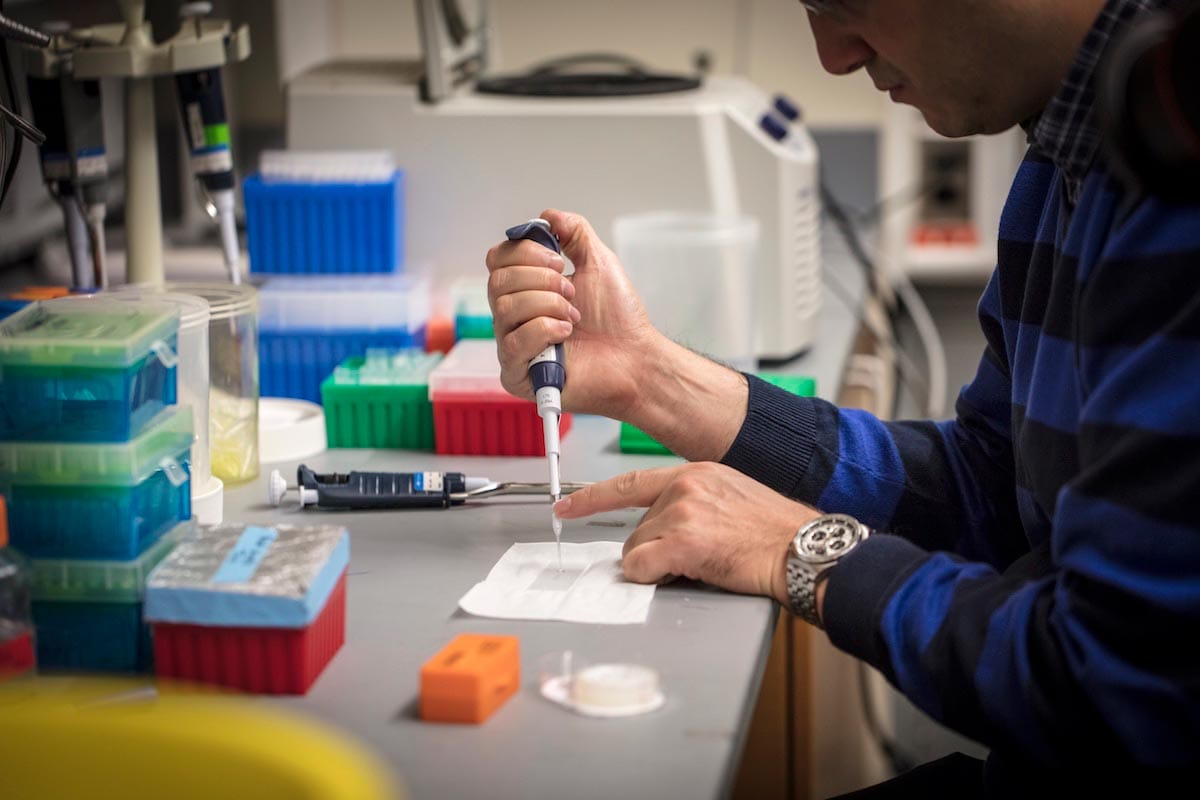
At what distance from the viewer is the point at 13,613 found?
88cm

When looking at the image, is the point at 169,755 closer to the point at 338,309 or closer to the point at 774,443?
the point at 774,443

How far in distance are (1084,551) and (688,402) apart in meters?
0.50

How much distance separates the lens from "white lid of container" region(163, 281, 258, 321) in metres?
1.33

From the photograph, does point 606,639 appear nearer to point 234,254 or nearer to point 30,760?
point 30,760

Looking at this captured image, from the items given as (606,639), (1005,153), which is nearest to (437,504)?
(606,639)

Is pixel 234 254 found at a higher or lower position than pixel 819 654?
higher

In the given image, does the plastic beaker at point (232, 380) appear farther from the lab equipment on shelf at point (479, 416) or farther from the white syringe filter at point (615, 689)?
the white syringe filter at point (615, 689)

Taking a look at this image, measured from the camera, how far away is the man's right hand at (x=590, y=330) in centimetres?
125

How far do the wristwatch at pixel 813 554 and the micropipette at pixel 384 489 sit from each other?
273 mm

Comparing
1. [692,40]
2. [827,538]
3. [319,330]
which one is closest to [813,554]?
[827,538]

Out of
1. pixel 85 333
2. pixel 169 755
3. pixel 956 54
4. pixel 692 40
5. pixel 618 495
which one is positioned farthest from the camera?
pixel 692 40

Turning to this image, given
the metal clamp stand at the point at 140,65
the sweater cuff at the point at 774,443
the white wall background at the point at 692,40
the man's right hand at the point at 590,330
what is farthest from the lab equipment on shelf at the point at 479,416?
the white wall background at the point at 692,40

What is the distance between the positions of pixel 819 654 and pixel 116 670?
43.9 inches

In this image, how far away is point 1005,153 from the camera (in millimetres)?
3404
